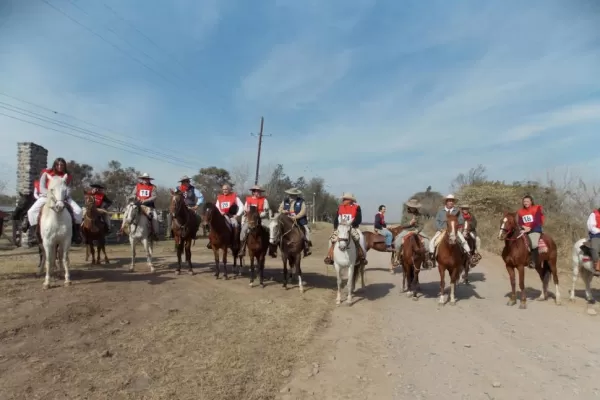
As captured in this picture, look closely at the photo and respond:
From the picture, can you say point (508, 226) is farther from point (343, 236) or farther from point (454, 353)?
point (454, 353)

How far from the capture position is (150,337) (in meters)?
5.79

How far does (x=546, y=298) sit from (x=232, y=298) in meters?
8.32

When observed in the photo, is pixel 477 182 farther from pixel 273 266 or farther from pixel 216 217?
pixel 216 217

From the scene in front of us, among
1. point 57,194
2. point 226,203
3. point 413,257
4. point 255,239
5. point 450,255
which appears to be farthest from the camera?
point 226,203

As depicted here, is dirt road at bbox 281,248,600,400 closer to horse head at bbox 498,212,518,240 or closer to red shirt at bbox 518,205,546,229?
horse head at bbox 498,212,518,240

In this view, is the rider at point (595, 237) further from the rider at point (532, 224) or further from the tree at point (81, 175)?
the tree at point (81, 175)

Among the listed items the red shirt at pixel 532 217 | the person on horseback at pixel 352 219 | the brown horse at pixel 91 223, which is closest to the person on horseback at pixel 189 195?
the brown horse at pixel 91 223

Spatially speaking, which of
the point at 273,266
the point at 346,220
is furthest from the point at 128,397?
the point at 273,266

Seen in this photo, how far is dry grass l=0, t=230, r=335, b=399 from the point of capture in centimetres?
423

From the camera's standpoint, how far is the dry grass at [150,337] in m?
4.23

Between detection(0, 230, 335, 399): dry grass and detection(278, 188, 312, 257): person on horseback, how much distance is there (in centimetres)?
153

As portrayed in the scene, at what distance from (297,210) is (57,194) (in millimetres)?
6032

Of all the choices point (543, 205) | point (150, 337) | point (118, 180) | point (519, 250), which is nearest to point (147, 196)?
point (150, 337)

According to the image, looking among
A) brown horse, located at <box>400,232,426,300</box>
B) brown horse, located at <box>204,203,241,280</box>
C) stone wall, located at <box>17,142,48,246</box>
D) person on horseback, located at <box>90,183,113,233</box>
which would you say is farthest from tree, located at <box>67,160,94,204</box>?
brown horse, located at <box>400,232,426,300</box>
